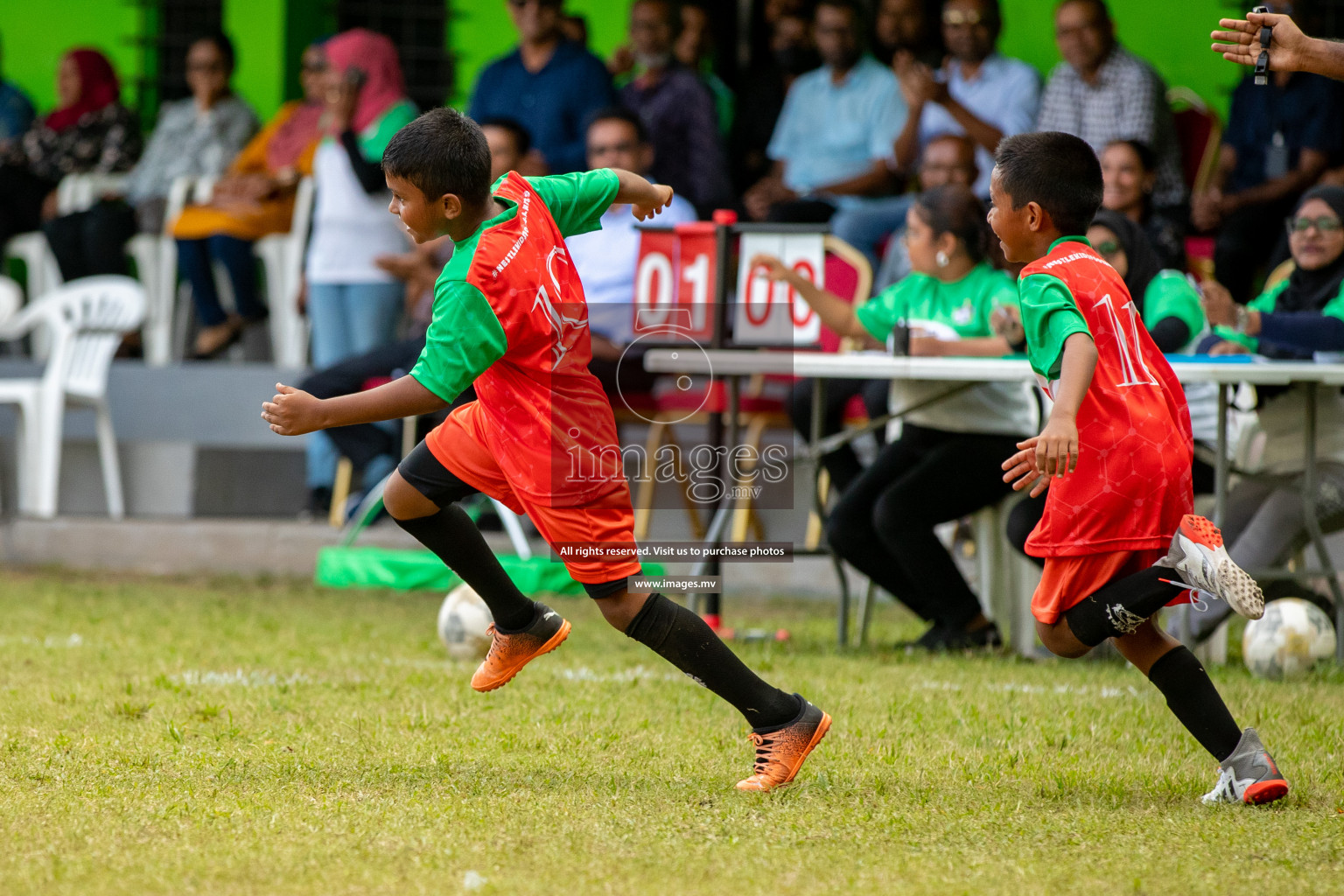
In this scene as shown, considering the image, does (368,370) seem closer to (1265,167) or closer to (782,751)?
(1265,167)

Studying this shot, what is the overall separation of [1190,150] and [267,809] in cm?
680

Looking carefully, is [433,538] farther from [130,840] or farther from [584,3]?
[584,3]

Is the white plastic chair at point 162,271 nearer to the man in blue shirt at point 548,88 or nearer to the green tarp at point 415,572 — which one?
the man in blue shirt at point 548,88

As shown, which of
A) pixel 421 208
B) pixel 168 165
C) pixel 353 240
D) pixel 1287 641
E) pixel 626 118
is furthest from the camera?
pixel 168 165

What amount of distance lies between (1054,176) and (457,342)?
128cm

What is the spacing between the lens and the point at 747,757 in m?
3.81

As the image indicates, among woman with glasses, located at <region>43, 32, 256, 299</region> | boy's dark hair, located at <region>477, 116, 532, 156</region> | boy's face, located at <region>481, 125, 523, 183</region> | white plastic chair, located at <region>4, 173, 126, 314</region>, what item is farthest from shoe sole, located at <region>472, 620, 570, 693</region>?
white plastic chair, located at <region>4, 173, 126, 314</region>

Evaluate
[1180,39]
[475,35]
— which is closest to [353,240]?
[475,35]

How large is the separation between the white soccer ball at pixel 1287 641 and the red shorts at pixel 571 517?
2519 mm

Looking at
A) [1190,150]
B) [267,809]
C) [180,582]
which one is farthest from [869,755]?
[1190,150]

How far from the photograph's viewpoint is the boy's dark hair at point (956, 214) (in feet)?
18.9

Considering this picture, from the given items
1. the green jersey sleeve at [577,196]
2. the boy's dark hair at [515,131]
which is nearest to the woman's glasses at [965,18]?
the boy's dark hair at [515,131]

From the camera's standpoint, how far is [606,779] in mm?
3537

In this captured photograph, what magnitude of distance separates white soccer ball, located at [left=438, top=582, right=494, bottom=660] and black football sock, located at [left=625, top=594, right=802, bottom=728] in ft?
5.94
